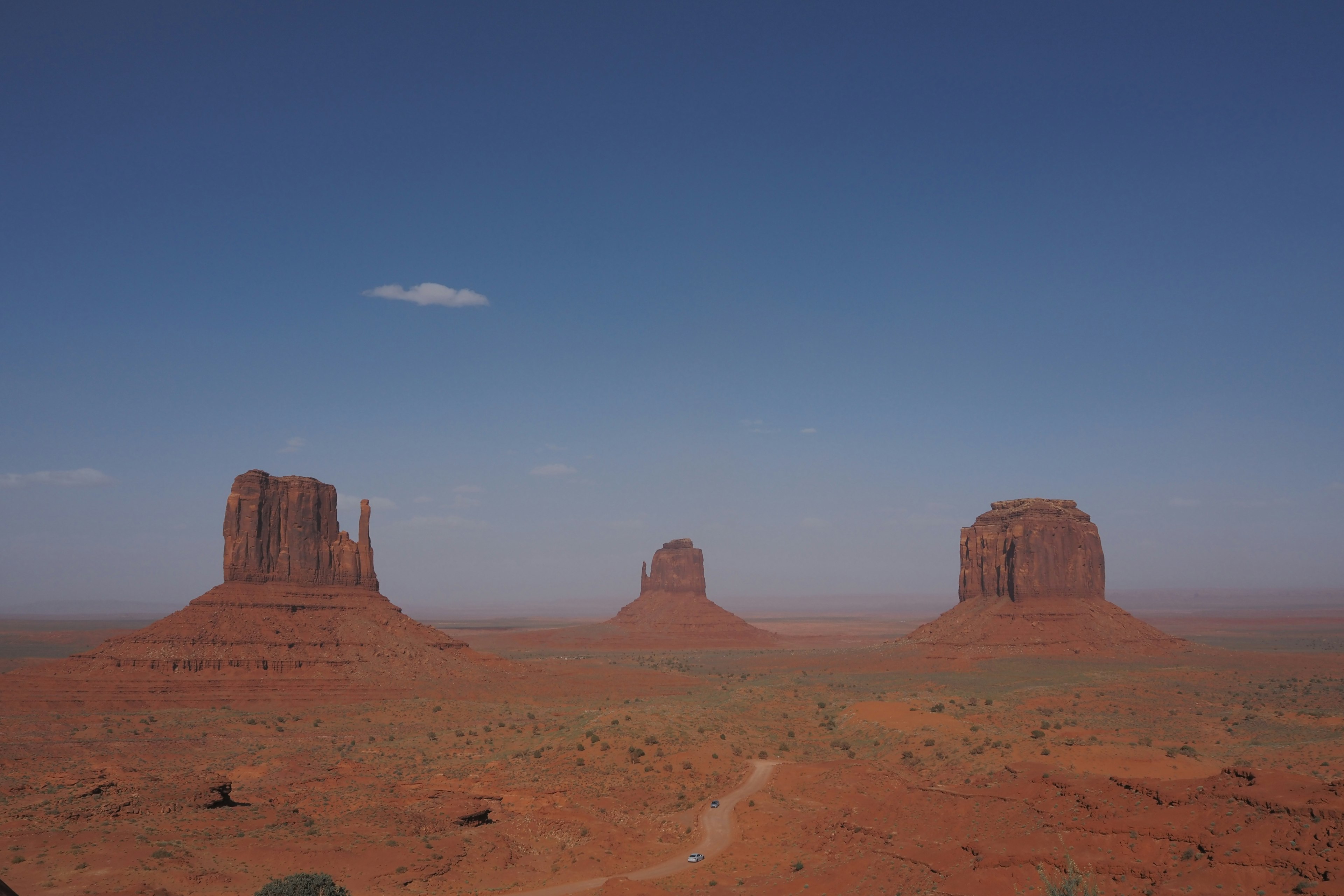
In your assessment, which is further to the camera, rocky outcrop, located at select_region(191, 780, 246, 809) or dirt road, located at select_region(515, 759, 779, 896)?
rocky outcrop, located at select_region(191, 780, 246, 809)

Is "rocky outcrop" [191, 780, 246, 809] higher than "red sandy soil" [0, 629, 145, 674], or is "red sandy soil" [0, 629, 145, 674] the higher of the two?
"rocky outcrop" [191, 780, 246, 809]

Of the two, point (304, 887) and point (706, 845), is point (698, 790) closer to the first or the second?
point (706, 845)

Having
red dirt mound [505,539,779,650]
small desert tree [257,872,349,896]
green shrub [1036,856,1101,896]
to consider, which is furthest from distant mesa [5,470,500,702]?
red dirt mound [505,539,779,650]

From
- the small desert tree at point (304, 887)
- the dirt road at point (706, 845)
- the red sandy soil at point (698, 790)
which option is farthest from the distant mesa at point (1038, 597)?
the small desert tree at point (304, 887)

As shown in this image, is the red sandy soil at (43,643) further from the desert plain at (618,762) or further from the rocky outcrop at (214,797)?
the rocky outcrop at (214,797)

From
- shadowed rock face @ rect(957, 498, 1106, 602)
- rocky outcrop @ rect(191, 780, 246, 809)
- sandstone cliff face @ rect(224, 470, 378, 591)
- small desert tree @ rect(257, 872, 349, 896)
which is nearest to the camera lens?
small desert tree @ rect(257, 872, 349, 896)

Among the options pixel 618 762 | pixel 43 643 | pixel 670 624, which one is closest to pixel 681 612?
pixel 670 624

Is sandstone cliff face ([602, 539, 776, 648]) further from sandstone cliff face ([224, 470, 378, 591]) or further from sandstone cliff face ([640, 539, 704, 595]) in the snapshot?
sandstone cliff face ([224, 470, 378, 591])
